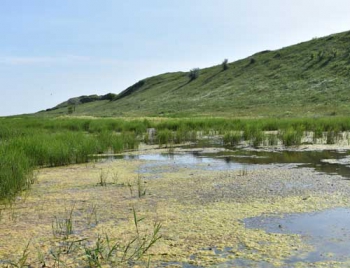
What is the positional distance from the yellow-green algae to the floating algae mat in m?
0.16

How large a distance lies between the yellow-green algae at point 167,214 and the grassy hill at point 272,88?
23.0 m

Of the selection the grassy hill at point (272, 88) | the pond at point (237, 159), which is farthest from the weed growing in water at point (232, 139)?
the grassy hill at point (272, 88)

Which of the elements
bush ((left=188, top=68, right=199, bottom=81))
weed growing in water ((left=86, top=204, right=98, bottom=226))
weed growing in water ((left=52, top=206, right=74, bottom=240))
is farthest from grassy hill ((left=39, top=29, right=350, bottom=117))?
weed growing in water ((left=52, top=206, right=74, bottom=240))

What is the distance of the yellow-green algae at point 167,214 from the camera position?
5.35 metres

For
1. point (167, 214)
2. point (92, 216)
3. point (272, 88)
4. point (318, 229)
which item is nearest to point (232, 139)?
point (167, 214)

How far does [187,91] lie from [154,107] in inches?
365

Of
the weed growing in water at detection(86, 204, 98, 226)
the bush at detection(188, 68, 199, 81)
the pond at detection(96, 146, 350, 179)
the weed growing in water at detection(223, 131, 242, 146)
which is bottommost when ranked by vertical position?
the weed growing in water at detection(86, 204, 98, 226)

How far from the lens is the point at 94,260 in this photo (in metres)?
4.69

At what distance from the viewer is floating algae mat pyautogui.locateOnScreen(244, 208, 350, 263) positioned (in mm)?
5148

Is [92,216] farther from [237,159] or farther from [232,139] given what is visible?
[232,139]

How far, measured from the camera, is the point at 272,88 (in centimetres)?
4822

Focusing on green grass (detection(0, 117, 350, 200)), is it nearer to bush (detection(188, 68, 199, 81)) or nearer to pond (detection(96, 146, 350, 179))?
pond (detection(96, 146, 350, 179))

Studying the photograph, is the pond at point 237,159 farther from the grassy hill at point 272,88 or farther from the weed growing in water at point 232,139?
the grassy hill at point 272,88

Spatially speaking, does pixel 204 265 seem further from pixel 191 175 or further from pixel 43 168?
pixel 43 168
